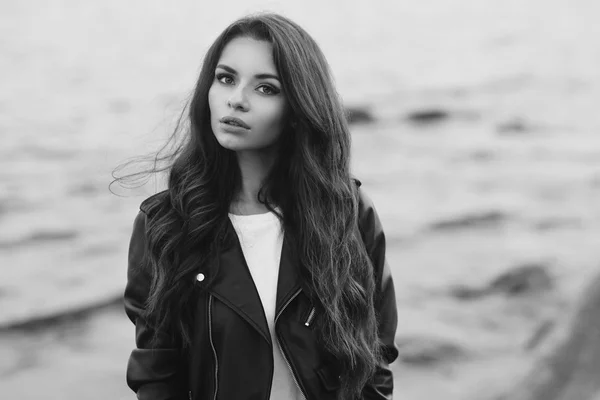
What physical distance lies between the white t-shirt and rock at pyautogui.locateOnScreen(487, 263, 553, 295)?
1.74m

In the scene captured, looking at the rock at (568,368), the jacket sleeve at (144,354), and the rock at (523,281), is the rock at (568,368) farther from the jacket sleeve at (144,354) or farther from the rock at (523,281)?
the jacket sleeve at (144,354)

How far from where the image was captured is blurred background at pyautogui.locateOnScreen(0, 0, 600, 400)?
98.3 inches

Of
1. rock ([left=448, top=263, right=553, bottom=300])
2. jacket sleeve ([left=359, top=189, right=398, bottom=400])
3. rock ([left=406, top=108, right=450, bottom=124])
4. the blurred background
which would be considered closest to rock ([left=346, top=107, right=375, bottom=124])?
the blurred background

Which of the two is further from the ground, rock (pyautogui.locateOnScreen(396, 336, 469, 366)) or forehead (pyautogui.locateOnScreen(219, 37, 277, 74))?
forehead (pyautogui.locateOnScreen(219, 37, 277, 74))

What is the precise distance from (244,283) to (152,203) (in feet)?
0.72

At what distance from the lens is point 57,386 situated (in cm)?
225

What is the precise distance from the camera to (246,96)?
4.27 ft

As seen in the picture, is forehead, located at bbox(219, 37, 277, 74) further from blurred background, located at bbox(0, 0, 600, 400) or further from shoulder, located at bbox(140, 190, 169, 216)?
blurred background, located at bbox(0, 0, 600, 400)

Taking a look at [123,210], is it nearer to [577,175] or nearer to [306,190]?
[306,190]

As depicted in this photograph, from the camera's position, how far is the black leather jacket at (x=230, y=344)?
50.2 inches

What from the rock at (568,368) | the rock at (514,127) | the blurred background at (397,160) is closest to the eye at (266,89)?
the blurred background at (397,160)

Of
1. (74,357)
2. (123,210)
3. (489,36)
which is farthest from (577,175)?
(74,357)

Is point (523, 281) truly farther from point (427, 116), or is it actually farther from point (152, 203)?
point (152, 203)

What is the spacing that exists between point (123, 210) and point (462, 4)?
5.59 ft
